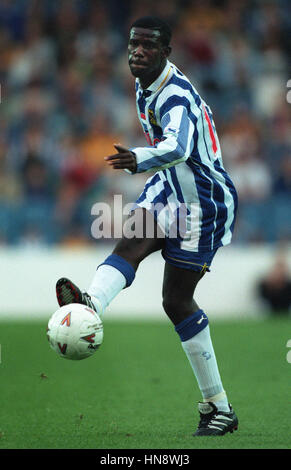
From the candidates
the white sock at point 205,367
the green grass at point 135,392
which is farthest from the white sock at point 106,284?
the green grass at point 135,392

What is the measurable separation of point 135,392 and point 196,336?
1584 millimetres

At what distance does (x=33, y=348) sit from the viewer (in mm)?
9516

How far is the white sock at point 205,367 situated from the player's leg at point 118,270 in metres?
0.61

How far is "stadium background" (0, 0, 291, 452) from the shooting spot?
19.7 ft

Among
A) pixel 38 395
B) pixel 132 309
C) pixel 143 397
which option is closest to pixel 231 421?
pixel 143 397

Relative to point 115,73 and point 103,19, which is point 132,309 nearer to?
point 115,73

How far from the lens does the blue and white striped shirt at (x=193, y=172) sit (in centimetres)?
522

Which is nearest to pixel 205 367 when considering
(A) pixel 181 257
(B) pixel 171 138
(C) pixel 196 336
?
(C) pixel 196 336

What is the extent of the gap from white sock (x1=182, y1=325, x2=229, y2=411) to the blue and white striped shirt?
572 mm

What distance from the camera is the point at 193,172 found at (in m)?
5.36

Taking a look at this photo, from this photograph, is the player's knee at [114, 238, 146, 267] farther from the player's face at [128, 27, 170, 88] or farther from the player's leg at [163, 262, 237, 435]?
the player's face at [128, 27, 170, 88]

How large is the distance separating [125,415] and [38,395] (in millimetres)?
1085

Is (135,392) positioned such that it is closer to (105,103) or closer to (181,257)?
(181,257)

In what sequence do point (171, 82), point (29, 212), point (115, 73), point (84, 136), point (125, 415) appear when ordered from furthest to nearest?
point (115, 73), point (84, 136), point (29, 212), point (125, 415), point (171, 82)
